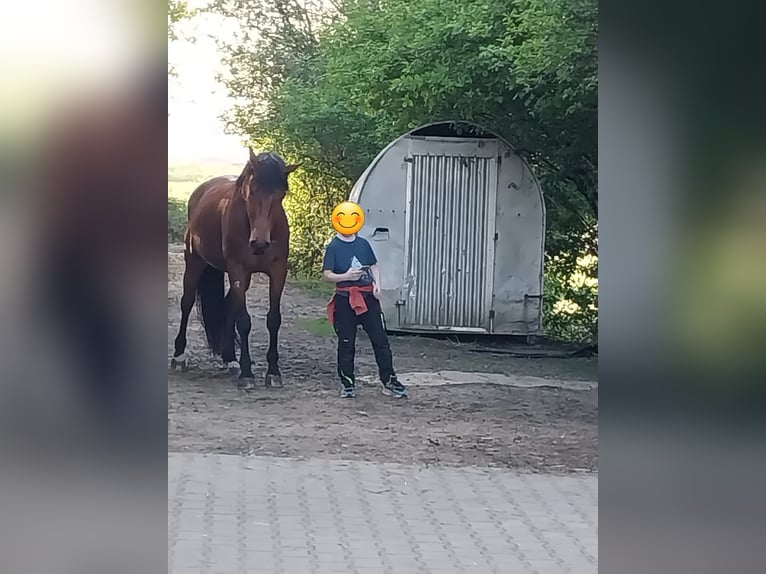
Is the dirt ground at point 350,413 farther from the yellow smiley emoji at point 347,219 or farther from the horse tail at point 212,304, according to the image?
the yellow smiley emoji at point 347,219

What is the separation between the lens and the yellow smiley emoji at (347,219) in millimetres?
8375

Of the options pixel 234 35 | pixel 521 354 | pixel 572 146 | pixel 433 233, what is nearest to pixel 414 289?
pixel 433 233

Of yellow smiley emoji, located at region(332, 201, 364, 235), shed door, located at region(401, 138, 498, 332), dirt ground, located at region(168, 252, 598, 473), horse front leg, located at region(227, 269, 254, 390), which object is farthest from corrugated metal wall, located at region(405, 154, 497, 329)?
horse front leg, located at region(227, 269, 254, 390)

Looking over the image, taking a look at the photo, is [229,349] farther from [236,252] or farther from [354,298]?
[354,298]

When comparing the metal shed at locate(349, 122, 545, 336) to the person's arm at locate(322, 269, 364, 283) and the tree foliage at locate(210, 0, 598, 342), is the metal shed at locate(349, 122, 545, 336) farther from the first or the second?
the person's arm at locate(322, 269, 364, 283)

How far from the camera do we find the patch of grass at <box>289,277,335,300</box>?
8273mm

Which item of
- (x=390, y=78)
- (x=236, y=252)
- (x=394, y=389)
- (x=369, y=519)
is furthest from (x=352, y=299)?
(x=369, y=519)

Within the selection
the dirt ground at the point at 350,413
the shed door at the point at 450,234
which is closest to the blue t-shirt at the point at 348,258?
the dirt ground at the point at 350,413

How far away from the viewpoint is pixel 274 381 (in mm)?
8391

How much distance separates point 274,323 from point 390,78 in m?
2.30

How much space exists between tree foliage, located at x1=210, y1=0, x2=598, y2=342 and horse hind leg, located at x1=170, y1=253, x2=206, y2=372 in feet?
2.53
